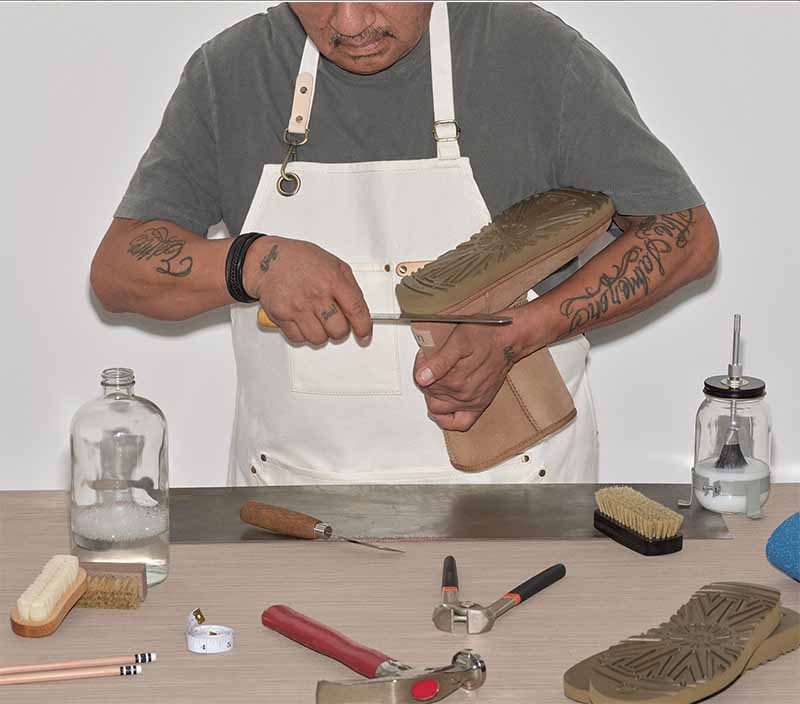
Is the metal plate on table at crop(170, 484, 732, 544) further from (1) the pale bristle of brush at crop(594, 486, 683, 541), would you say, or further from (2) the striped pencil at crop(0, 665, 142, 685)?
(2) the striped pencil at crop(0, 665, 142, 685)

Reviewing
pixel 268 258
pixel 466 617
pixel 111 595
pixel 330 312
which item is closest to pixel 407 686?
pixel 466 617

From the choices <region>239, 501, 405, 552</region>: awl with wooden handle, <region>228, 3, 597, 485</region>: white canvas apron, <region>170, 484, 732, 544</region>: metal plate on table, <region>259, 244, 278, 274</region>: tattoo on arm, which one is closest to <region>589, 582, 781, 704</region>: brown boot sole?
<region>170, 484, 732, 544</region>: metal plate on table

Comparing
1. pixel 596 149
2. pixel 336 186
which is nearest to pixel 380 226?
pixel 336 186

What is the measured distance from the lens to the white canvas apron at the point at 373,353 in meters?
2.05

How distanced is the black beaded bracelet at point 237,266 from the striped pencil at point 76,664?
0.79 metres

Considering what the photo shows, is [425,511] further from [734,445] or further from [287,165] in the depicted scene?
[287,165]

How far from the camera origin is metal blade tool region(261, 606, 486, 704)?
117 cm

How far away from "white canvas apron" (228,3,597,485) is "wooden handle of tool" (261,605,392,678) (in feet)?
2.28

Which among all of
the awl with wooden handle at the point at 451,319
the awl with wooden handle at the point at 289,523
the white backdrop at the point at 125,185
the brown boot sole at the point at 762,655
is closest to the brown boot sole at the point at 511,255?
the awl with wooden handle at the point at 451,319

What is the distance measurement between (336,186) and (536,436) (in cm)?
55

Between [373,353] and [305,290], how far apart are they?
25 cm

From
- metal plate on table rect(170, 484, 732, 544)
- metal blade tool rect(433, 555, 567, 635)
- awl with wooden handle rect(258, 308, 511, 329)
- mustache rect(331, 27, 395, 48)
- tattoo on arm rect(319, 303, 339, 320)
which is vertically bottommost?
metal plate on table rect(170, 484, 732, 544)

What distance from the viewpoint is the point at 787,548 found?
57.4 inches

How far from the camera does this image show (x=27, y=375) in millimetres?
2615
